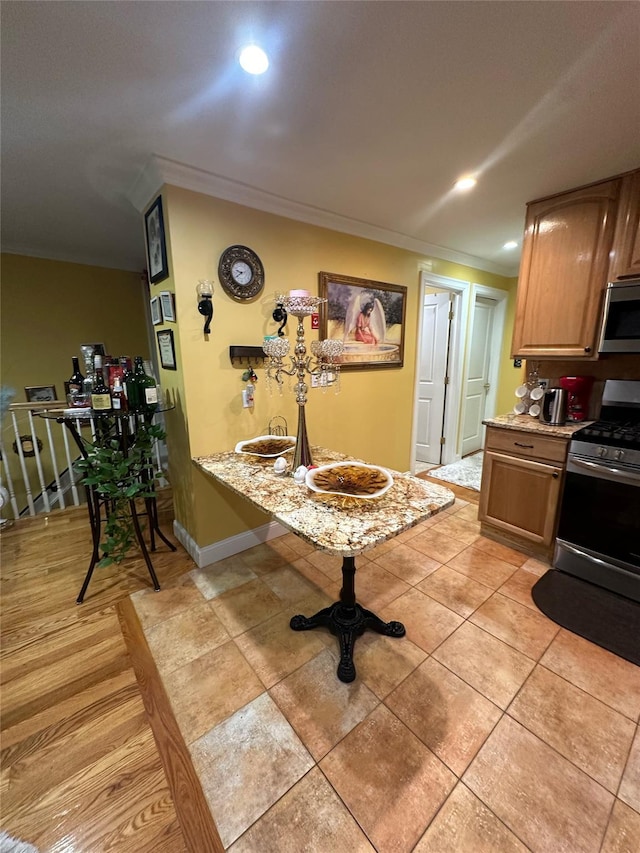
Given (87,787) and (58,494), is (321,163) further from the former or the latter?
(58,494)

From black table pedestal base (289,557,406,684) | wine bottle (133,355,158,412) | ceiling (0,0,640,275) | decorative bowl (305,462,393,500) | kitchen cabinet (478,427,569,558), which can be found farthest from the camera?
kitchen cabinet (478,427,569,558)

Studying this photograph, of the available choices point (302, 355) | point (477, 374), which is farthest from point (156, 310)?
point (477, 374)

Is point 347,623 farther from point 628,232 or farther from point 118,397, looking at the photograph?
point 628,232

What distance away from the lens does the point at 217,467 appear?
1860mm

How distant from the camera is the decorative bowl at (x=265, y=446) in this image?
1966 millimetres

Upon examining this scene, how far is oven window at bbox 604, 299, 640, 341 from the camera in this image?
1.95 metres

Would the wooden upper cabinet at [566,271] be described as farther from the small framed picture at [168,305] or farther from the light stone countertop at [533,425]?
the small framed picture at [168,305]

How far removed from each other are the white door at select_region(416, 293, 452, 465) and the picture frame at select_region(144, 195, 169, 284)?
2.79 metres

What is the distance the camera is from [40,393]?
3.51 meters

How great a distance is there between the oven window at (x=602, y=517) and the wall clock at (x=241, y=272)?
2.36 meters

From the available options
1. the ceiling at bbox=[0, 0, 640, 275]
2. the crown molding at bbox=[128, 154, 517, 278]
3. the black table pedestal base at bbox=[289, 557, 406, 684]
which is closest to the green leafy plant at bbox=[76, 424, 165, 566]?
the black table pedestal base at bbox=[289, 557, 406, 684]

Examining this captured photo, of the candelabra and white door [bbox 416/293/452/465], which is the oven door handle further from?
white door [bbox 416/293/452/465]

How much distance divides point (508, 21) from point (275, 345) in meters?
1.33

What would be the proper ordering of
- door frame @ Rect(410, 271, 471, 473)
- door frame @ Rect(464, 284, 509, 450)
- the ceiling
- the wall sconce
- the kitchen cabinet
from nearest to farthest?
the ceiling < the wall sconce < the kitchen cabinet < door frame @ Rect(410, 271, 471, 473) < door frame @ Rect(464, 284, 509, 450)
